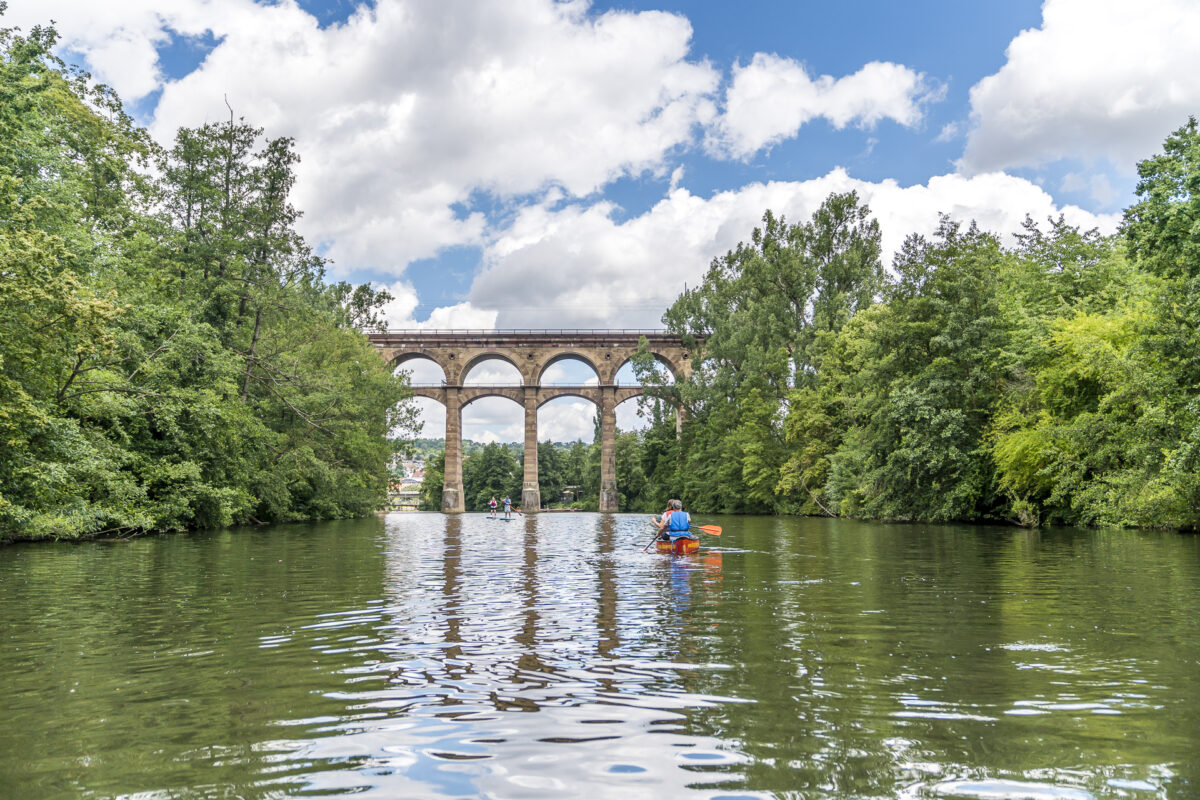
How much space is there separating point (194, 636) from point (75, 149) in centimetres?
2257

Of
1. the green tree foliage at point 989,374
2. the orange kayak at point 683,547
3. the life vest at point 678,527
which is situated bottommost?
the orange kayak at point 683,547

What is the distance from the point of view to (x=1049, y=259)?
31781mm

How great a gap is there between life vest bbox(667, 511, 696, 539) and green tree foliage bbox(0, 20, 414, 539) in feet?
35.8

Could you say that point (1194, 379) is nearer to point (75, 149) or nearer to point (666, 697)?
point (666, 697)

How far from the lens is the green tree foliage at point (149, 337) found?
56.6 feet

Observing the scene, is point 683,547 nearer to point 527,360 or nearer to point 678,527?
point 678,527

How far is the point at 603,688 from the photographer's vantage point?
5.58 metres

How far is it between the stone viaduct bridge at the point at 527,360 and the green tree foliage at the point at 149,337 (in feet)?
99.4

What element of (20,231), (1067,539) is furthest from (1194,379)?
(20,231)

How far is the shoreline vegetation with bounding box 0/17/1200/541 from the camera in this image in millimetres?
18031

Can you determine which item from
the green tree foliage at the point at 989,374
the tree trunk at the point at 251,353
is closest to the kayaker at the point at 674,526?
the green tree foliage at the point at 989,374

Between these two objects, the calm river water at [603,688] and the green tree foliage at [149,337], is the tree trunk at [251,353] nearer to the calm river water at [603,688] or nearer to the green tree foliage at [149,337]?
the green tree foliage at [149,337]

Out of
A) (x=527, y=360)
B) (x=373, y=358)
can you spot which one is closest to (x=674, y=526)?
(x=373, y=358)

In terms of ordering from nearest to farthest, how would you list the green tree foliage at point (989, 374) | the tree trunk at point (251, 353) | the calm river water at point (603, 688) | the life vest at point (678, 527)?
the calm river water at point (603, 688) → the life vest at point (678, 527) → the green tree foliage at point (989, 374) → the tree trunk at point (251, 353)
